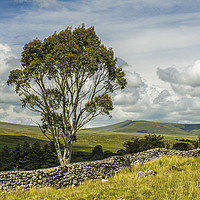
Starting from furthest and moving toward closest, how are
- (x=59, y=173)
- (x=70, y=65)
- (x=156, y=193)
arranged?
(x=70, y=65)
(x=59, y=173)
(x=156, y=193)

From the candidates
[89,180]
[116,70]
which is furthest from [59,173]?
[116,70]

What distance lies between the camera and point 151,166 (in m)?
20.0

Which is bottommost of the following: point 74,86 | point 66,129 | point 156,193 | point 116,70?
point 156,193

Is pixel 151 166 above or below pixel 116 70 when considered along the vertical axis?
below

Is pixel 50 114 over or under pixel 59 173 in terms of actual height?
over

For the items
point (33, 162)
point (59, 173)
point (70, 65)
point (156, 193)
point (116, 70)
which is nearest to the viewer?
point (156, 193)

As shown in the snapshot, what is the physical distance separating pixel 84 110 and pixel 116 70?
23.0 feet

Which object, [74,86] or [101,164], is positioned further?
[74,86]

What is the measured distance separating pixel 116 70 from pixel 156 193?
23.2 metres

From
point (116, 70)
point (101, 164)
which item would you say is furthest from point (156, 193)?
point (116, 70)

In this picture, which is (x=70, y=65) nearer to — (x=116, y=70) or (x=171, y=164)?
(x=116, y=70)

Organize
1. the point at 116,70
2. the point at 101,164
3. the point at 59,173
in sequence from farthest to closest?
the point at 116,70, the point at 101,164, the point at 59,173

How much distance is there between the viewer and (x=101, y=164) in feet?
63.9

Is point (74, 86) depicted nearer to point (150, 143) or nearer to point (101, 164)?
point (101, 164)
